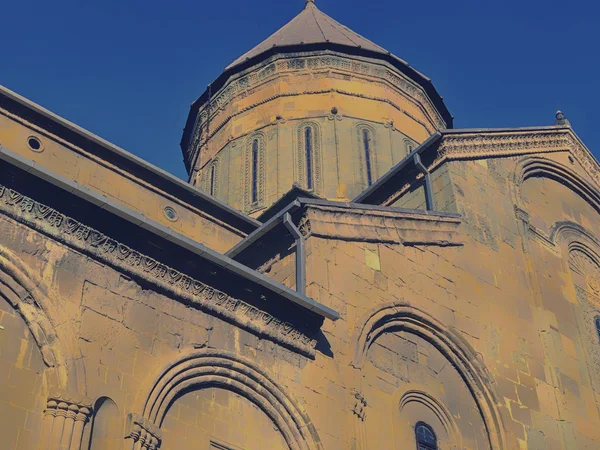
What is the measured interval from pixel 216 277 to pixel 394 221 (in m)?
3.08

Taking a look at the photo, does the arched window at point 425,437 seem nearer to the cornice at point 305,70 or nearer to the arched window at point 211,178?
the arched window at point 211,178

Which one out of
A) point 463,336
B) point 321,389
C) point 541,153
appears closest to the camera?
point 321,389

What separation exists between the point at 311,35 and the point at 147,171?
25.5 ft

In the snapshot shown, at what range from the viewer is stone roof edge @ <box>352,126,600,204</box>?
1241 cm

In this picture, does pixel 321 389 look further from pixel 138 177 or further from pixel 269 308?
pixel 138 177

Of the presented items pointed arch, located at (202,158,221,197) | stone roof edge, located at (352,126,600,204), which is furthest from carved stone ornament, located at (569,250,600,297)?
pointed arch, located at (202,158,221,197)

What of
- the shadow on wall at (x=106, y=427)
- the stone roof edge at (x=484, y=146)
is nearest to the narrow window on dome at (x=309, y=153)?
the stone roof edge at (x=484, y=146)

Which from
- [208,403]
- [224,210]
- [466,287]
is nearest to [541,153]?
[466,287]

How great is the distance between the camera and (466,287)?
36.5ft

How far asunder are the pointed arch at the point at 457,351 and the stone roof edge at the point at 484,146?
114 inches

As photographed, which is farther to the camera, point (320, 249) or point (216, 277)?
point (320, 249)

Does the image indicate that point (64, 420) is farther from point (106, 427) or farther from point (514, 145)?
point (514, 145)

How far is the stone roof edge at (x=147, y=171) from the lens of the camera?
1202cm

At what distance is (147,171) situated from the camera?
13148 mm
